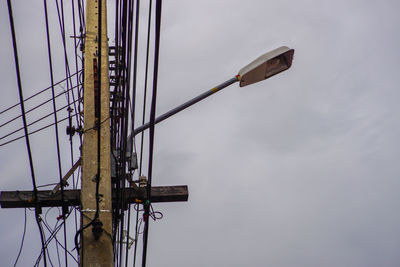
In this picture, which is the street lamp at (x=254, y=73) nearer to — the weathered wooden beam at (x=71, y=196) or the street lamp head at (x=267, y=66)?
the street lamp head at (x=267, y=66)

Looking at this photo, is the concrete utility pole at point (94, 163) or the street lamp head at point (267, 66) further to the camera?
the street lamp head at point (267, 66)

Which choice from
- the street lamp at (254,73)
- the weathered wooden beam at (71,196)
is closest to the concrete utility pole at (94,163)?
the street lamp at (254,73)

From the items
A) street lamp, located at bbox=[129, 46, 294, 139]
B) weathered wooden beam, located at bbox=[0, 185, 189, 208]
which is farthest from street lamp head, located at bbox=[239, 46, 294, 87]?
weathered wooden beam, located at bbox=[0, 185, 189, 208]

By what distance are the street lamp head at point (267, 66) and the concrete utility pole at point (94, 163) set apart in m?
1.53

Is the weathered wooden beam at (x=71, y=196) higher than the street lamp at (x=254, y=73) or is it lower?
lower

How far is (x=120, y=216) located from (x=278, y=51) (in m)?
2.50

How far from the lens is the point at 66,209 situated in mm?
5453

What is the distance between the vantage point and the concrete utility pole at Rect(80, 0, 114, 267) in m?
4.23

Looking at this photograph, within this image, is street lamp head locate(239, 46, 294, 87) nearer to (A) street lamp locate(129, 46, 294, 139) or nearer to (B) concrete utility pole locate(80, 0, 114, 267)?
(A) street lamp locate(129, 46, 294, 139)

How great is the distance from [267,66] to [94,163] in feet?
7.09

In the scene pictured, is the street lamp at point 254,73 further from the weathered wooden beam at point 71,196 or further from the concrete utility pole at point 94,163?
the weathered wooden beam at point 71,196

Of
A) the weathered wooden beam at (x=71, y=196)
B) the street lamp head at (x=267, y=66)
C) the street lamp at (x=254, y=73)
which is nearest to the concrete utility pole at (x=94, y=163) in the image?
the street lamp at (x=254, y=73)

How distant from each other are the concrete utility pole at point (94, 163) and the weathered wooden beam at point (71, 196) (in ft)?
2.30

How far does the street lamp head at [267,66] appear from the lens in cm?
540
